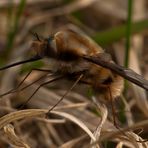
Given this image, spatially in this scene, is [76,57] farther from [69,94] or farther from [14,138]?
[69,94]

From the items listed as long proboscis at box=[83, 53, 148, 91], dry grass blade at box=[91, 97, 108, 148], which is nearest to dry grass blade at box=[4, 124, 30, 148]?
dry grass blade at box=[91, 97, 108, 148]

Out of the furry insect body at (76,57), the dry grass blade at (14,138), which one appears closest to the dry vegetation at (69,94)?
the dry grass blade at (14,138)

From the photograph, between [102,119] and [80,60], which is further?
[80,60]

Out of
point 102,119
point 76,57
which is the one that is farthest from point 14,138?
point 76,57

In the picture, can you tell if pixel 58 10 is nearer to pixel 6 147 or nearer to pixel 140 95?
pixel 140 95

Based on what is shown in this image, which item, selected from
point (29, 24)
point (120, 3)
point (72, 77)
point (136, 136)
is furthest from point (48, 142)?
point (120, 3)

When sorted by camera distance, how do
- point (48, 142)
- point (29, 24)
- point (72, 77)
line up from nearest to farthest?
point (72, 77)
point (48, 142)
point (29, 24)

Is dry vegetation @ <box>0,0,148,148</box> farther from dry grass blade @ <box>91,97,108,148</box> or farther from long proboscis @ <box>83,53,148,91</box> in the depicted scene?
long proboscis @ <box>83,53,148,91</box>
